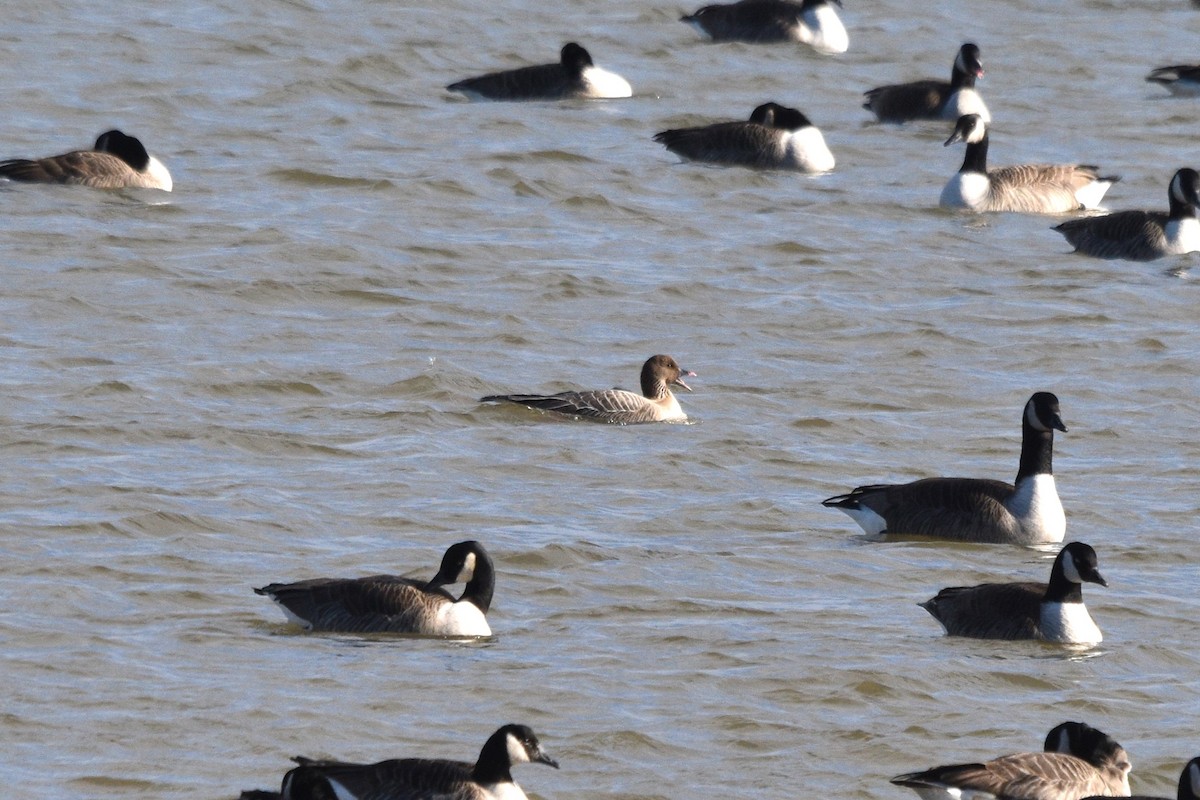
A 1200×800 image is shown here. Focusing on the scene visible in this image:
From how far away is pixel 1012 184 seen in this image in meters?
24.9

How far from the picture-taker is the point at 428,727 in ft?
35.4

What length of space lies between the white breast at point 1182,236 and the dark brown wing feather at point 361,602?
12.6 m

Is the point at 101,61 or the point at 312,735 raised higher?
the point at 101,61

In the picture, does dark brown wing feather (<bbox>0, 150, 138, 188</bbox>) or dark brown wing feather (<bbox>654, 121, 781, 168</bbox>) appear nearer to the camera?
dark brown wing feather (<bbox>0, 150, 138, 188</bbox>)

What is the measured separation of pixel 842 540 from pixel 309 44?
1951 centimetres

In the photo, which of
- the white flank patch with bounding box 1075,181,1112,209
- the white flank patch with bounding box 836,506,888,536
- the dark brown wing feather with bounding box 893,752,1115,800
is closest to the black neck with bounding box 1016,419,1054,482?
the white flank patch with bounding box 836,506,888,536

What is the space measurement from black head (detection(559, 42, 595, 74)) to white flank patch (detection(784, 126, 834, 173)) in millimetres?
3733

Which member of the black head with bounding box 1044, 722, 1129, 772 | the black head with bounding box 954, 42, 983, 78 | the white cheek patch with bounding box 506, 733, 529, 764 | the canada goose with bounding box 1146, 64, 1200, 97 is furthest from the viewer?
the canada goose with bounding box 1146, 64, 1200, 97

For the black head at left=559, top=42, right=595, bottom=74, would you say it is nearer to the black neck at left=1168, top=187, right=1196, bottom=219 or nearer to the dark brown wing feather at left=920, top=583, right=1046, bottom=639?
the black neck at left=1168, top=187, right=1196, bottom=219

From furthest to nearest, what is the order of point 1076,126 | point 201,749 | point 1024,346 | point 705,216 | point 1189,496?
point 1076,126
point 705,216
point 1024,346
point 1189,496
point 201,749

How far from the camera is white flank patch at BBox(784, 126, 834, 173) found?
2620cm

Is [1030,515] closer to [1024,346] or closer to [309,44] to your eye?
[1024,346]

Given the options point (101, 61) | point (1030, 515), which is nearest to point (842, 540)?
point (1030, 515)

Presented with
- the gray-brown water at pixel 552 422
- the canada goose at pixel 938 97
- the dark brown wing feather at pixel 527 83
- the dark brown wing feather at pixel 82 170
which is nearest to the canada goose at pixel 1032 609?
the gray-brown water at pixel 552 422
